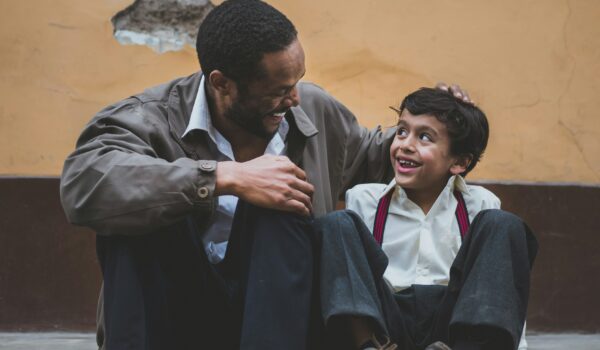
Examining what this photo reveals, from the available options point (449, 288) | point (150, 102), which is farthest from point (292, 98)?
point (449, 288)

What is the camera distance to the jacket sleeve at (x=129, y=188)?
99.2 inches

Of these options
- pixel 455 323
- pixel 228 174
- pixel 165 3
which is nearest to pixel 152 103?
pixel 228 174

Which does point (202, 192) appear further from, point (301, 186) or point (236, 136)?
point (236, 136)

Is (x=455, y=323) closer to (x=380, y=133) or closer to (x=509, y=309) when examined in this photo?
(x=509, y=309)

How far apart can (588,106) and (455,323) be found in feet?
7.69

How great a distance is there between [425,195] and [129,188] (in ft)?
3.36

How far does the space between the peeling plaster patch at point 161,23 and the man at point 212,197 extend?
126 cm

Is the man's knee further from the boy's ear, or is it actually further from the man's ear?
the man's ear

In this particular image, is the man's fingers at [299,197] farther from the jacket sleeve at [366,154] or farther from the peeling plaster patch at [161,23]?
the peeling plaster patch at [161,23]

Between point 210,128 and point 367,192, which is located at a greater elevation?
point 210,128

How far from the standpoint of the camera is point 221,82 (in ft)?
9.91

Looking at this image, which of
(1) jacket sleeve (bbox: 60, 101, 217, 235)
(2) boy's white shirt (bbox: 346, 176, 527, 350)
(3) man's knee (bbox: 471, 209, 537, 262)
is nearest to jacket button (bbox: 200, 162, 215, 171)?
(1) jacket sleeve (bbox: 60, 101, 217, 235)

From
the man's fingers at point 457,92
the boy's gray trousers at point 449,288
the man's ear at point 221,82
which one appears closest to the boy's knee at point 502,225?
the boy's gray trousers at point 449,288

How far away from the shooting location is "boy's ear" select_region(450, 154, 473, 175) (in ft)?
10.2
